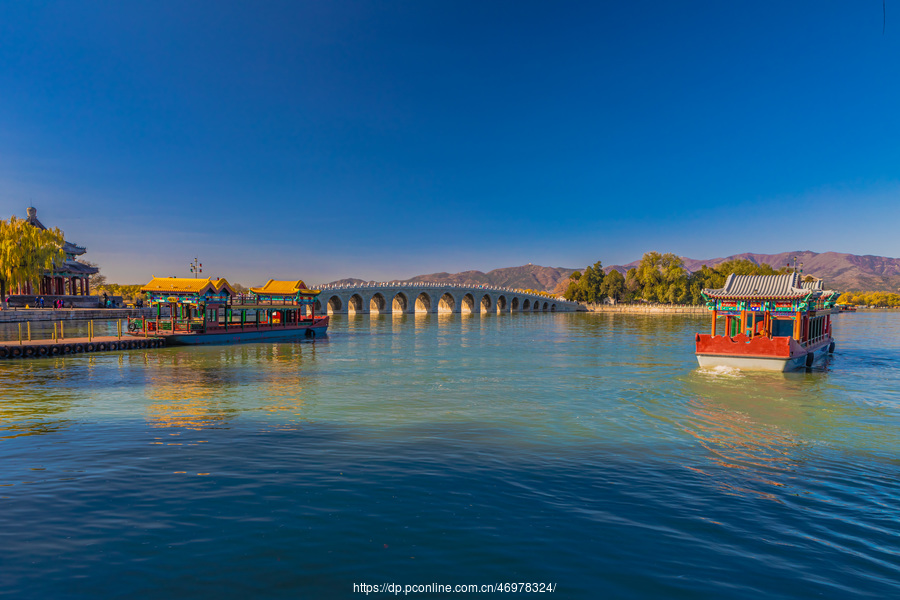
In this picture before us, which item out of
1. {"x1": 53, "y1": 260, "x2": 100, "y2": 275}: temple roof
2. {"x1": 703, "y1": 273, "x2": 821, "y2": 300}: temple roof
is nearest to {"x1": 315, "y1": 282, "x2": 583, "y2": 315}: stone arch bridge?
{"x1": 53, "y1": 260, "x2": 100, "y2": 275}: temple roof

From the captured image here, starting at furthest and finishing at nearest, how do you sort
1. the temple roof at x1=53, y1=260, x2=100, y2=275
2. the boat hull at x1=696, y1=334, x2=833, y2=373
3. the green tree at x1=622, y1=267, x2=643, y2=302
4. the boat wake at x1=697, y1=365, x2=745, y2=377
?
1. the green tree at x1=622, y1=267, x2=643, y2=302
2. the temple roof at x1=53, y1=260, x2=100, y2=275
3. the boat wake at x1=697, y1=365, x2=745, y2=377
4. the boat hull at x1=696, y1=334, x2=833, y2=373

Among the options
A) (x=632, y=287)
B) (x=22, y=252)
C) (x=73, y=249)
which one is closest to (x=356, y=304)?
(x=73, y=249)

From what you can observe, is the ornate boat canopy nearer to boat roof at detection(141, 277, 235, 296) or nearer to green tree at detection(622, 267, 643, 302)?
boat roof at detection(141, 277, 235, 296)

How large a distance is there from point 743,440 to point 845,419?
17.8 ft

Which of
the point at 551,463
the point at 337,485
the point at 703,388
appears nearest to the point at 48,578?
the point at 337,485

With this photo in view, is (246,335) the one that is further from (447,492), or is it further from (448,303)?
(448,303)

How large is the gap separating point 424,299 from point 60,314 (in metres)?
73.0

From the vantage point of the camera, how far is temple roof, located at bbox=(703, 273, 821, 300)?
2543cm

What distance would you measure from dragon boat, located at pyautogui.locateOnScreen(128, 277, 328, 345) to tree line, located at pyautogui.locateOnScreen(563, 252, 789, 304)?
94769 millimetres

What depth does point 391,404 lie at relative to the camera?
1764cm

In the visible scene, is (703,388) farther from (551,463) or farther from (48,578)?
(48,578)

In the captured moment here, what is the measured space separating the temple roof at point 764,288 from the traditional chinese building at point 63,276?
73.6m

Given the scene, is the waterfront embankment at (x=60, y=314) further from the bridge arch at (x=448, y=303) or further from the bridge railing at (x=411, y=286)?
the bridge arch at (x=448, y=303)

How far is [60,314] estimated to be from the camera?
5766 centimetres
